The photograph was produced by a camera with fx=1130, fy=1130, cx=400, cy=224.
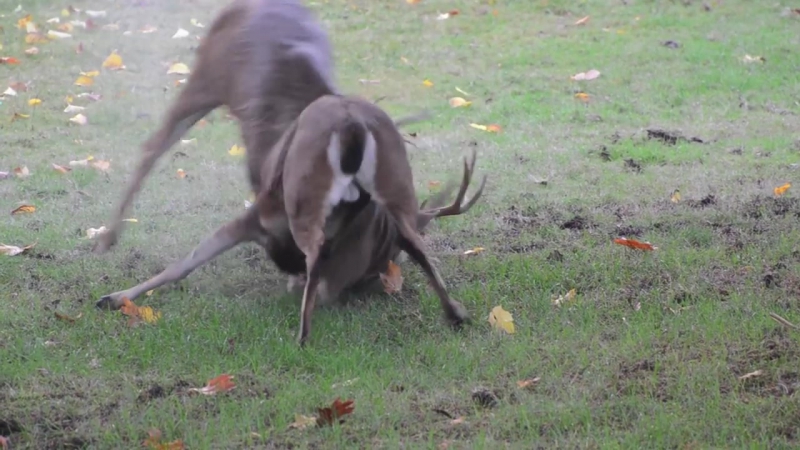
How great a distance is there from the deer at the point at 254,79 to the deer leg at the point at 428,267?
0.75 meters

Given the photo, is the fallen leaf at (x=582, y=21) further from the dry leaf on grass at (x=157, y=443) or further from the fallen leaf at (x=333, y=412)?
the dry leaf on grass at (x=157, y=443)

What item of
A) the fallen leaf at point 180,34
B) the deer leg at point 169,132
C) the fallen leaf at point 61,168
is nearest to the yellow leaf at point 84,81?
the fallen leaf at point 180,34

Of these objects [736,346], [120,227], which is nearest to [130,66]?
[120,227]

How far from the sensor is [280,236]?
17.5 feet

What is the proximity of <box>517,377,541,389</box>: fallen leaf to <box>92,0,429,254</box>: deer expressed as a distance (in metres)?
1.59

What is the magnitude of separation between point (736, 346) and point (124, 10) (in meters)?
10.2

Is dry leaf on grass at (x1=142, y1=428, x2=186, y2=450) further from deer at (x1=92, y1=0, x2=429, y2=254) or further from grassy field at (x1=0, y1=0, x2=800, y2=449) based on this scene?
deer at (x1=92, y1=0, x2=429, y2=254)

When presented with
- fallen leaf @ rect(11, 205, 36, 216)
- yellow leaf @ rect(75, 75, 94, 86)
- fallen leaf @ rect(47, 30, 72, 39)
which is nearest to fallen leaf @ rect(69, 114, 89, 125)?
yellow leaf @ rect(75, 75, 94, 86)

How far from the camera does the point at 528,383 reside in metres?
4.37

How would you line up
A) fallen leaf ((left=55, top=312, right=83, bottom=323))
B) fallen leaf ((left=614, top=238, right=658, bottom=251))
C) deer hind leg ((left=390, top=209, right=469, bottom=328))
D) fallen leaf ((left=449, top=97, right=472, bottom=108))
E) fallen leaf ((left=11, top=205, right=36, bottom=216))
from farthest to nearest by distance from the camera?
1. fallen leaf ((left=449, top=97, right=472, bottom=108))
2. fallen leaf ((left=11, top=205, right=36, bottom=216))
3. fallen leaf ((left=614, top=238, right=658, bottom=251))
4. fallen leaf ((left=55, top=312, right=83, bottom=323))
5. deer hind leg ((left=390, top=209, right=469, bottom=328))

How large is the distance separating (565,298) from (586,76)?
5717 mm

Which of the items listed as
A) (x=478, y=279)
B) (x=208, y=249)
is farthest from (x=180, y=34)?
(x=478, y=279)

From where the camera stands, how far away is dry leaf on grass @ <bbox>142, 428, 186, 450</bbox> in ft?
12.6

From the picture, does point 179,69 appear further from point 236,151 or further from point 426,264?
point 426,264
